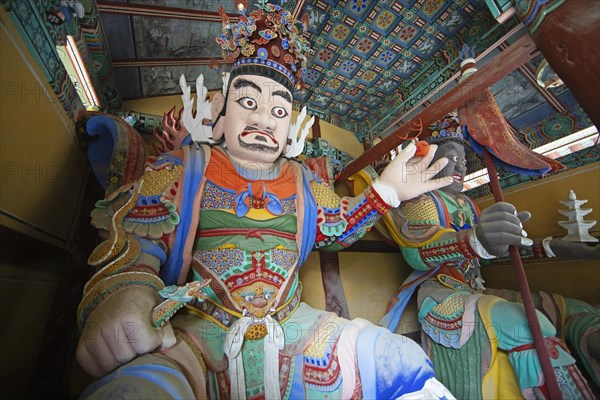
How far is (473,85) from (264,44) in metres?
1.00

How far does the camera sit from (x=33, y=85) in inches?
41.7

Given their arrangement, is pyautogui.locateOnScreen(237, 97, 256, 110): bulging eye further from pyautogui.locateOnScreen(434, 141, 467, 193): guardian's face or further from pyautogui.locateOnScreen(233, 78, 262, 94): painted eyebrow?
pyautogui.locateOnScreen(434, 141, 467, 193): guardian's face

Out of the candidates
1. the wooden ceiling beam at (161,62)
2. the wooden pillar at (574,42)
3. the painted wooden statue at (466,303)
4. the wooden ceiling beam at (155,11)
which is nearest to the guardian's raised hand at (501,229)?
the painted wooden statue at (466,303)

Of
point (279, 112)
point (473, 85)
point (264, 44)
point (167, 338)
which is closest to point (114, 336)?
point (167, 338)

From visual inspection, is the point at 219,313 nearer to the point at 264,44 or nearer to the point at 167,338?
the point at 167,338

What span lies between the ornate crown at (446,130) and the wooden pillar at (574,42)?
1.09 m

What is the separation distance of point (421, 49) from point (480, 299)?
1636mm

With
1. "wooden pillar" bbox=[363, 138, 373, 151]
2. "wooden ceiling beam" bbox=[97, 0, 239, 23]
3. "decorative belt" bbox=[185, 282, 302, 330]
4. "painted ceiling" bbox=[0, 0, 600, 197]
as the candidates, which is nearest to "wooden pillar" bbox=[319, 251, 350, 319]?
"decorative belt" bbox=[185, 282, 302, 330]

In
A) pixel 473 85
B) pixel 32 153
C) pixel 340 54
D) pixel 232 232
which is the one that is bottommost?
pixel 232 232

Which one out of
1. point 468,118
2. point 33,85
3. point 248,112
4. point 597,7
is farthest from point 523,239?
point 33,85

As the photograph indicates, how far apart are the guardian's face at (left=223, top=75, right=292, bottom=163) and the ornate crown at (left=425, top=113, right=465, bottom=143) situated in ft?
4.15

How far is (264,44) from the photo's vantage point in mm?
1501

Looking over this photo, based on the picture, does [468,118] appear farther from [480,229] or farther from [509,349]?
[509,349]

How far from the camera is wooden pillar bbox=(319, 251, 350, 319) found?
193 centimetres
